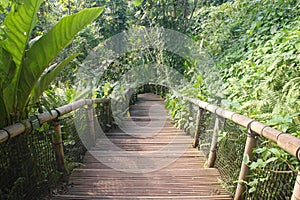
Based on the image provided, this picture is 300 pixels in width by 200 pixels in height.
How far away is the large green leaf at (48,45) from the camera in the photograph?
1334mm

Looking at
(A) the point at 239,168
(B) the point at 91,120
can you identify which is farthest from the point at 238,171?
(B) the point at 91,120

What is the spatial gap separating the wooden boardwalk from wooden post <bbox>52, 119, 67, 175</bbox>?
0.48 feet

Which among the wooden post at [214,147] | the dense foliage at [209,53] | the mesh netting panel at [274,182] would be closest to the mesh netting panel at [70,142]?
the dense foliage at [209,53]

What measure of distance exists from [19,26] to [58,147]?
1.05 meters

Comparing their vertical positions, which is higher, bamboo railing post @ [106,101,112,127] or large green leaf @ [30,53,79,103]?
large green leaf @ [30,53,79,103]

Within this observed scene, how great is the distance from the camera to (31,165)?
5.09ft

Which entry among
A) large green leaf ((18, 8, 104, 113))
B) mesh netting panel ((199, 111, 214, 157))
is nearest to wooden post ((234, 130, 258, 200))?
mesh netting panel ((199, 111, 214, 157))

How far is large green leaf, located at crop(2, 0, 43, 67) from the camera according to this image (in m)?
1.23

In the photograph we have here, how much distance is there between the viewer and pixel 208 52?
14.7ft

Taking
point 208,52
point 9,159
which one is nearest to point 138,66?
point 208,52

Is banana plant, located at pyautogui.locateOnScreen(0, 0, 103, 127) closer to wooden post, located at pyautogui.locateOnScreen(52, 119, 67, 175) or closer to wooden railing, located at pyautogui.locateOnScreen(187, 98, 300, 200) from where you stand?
wooden post, located at pyautogui.locateOnScreen(52, 119, 67, 175)

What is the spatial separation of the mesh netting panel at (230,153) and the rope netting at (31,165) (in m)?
1.32

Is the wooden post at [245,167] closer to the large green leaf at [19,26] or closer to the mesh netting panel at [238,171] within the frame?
the mesh netting panel at [238,171]

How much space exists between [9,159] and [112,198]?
2.57 ft
